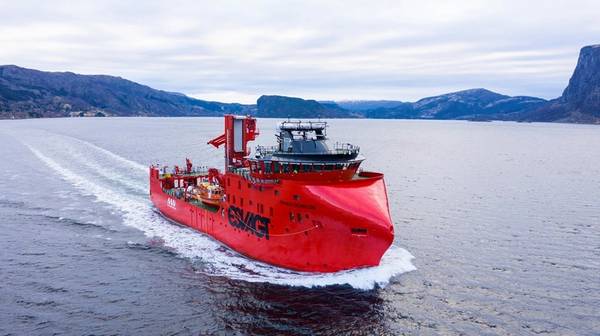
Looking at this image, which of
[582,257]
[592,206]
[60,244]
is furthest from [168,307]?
[592,206]

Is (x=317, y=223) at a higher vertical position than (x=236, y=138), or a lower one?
lower

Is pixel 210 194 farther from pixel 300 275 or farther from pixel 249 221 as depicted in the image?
pixel 300 275

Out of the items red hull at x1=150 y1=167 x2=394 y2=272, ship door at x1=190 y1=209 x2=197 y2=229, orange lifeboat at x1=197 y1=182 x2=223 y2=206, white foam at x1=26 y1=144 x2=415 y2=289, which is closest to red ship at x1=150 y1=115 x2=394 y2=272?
red hull at x1=150 y1=167 x2=394 y2=272

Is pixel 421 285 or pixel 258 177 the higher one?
pixel 258 177

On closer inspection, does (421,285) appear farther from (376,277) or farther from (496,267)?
(496,267)

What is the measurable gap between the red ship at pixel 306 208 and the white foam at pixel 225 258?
73 cm

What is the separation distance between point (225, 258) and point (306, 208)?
10.1 m

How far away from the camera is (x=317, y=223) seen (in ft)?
101

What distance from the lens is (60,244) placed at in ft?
132

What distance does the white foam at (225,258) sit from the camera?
31438 mm

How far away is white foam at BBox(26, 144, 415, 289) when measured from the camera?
31.4 metres

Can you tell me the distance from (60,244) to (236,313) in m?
20.6

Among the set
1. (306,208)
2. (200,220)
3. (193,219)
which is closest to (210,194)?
(193,219)

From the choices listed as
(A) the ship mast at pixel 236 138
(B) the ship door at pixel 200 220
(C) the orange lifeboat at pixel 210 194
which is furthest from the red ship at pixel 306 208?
(A) the ship mast at pixel 236 138
